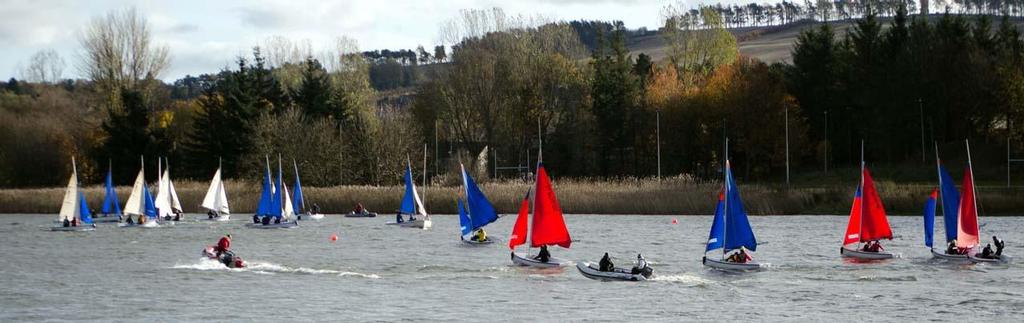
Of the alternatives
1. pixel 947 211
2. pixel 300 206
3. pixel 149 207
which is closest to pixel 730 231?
pixel 947 211

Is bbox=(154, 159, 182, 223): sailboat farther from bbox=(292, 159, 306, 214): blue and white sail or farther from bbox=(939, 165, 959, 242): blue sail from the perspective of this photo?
bbox=(939, 165, 959, 242): blue sail

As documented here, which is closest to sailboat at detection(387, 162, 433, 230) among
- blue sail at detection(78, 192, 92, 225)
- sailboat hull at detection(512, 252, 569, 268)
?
blue sail at detection(78, 192, 92, 225)

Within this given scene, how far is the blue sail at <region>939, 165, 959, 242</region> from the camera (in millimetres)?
43719

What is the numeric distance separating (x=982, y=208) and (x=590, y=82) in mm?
50078

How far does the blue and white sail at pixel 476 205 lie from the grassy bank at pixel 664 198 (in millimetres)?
21553

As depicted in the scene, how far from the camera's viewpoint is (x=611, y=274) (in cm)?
3934

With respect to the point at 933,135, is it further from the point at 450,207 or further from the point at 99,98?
the point at 99,98

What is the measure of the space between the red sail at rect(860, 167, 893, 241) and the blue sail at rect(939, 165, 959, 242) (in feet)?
6.81

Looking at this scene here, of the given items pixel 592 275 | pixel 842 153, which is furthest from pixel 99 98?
pixel 592 275

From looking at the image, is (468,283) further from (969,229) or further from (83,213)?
(83,213)

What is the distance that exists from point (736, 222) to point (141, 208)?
135 ft

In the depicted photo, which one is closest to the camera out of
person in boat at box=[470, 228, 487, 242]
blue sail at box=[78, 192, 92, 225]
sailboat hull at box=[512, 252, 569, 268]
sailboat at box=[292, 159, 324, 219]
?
sailboat hull at box=[512, 252, 569, 268]

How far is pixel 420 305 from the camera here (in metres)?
35.0

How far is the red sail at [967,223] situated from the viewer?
4312 centimetres
